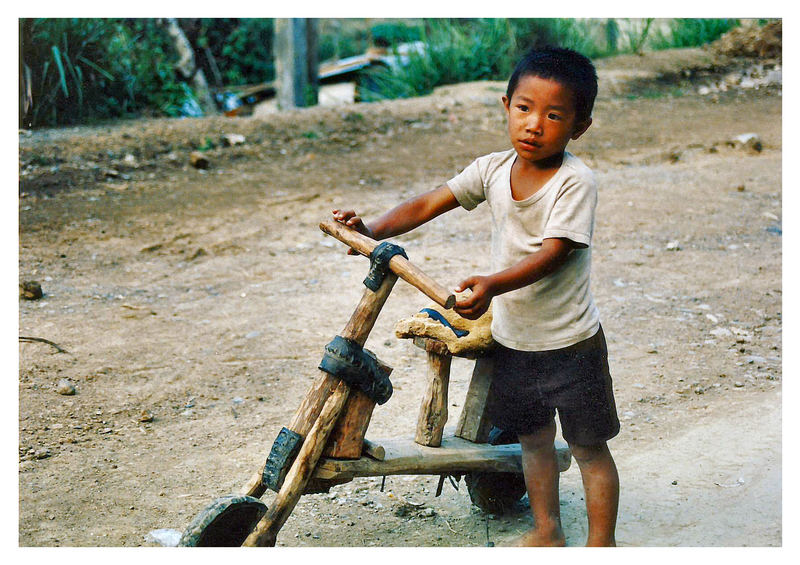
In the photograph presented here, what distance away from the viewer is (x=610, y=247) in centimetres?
548

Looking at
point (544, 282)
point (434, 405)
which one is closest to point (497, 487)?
point (434, 405)

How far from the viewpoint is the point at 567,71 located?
2.28m

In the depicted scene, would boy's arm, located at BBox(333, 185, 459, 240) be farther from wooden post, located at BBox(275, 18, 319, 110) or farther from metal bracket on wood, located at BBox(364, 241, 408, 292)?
wooden post, located at BBox(275, 18, 319, 110)

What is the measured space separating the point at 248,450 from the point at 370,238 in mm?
1294

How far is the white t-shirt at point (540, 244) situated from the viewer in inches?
91.0

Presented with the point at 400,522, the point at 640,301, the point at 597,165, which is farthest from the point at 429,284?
the point at 597,165

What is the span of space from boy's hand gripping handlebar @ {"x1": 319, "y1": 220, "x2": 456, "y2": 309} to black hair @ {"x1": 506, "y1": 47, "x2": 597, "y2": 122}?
22.8 inches

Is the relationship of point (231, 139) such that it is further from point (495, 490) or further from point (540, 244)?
point (540, 244)

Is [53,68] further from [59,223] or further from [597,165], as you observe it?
[597,165]

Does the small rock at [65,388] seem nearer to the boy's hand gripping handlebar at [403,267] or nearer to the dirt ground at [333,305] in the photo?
the dirt ground at [333,305]

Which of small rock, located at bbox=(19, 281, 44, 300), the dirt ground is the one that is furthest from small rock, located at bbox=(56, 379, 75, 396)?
small rock, located at bbox=(19, 281, 44, 300)

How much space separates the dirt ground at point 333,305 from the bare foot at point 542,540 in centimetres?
13

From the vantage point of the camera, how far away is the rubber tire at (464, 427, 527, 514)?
279 centimetres

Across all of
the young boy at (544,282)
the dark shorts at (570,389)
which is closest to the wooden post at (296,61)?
the young boy at (544,282)
